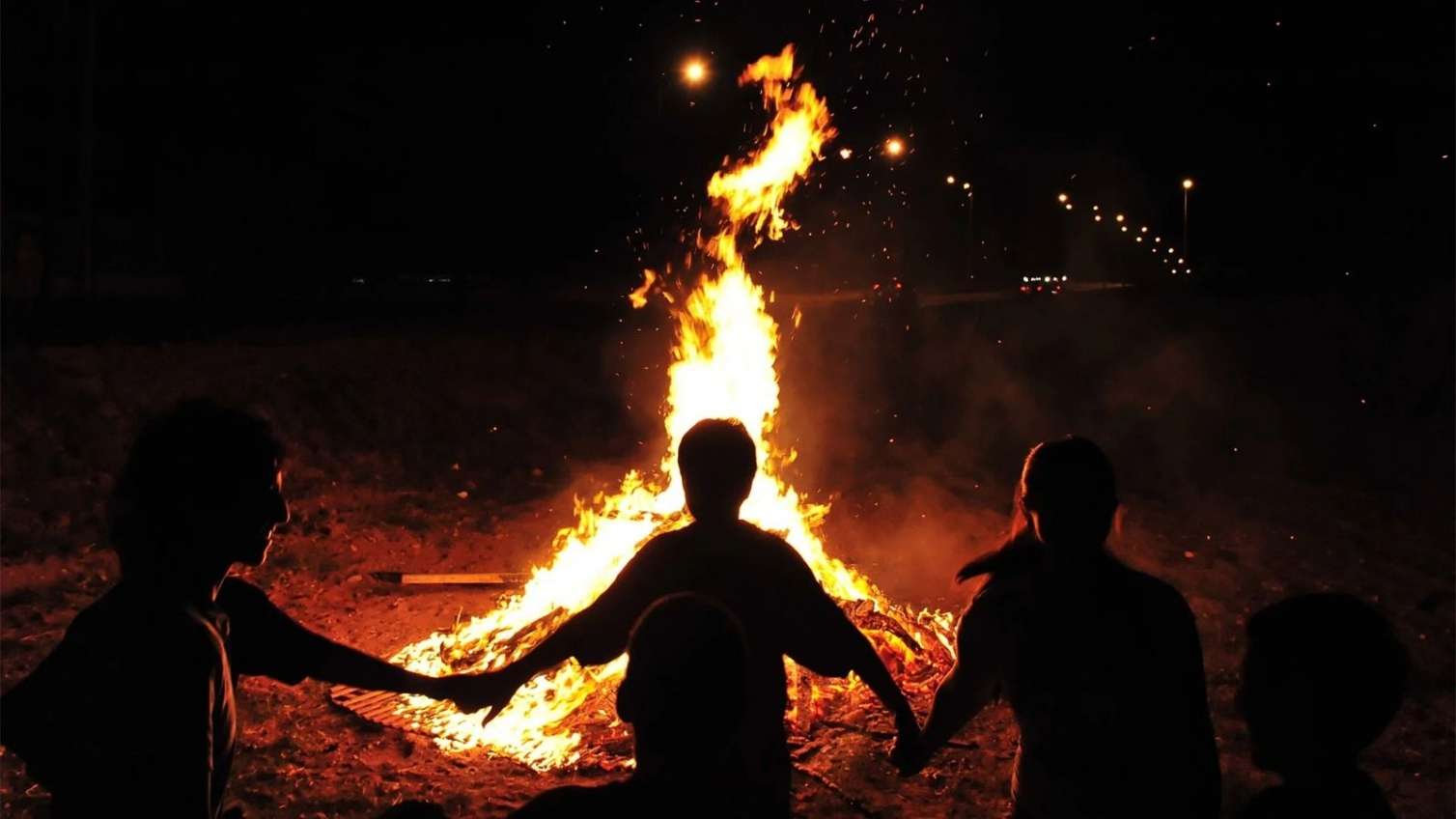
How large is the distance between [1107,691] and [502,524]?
8.65m

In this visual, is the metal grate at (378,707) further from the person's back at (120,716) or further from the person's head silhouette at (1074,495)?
the person's head silhouette at (1074,495)

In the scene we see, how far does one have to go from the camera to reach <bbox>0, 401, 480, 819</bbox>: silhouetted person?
203 cm

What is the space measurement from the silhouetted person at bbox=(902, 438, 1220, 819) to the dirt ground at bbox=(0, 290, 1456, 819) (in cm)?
272

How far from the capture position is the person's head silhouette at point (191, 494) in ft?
7.41

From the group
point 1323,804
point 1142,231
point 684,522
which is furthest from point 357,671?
point 1142,231

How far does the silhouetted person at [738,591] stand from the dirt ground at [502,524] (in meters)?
2.41

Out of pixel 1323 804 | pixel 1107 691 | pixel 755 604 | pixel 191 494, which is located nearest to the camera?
pixel 1323 804

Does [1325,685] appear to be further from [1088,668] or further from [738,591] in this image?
[738,591]

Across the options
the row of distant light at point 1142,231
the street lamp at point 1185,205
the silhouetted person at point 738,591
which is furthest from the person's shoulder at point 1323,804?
the row of distant light at point 1142,231

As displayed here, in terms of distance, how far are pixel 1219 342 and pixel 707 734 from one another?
23533mm

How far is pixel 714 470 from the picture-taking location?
296 cm

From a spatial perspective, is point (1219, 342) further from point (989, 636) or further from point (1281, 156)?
point (989, 636)

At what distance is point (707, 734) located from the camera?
1.75 m

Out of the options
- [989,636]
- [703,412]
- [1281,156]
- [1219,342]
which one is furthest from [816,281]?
[989,636]
